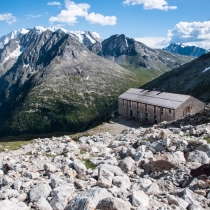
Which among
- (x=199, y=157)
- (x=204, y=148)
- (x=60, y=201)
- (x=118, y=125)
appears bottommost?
(x=118, y=125)

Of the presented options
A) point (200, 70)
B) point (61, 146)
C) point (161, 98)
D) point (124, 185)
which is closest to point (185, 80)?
point (200, 70)

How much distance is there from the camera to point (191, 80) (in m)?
136

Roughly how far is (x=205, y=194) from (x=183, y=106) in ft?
179

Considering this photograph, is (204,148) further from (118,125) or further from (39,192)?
(118,125)

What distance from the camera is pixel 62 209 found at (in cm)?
942

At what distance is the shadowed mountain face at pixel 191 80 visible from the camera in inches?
4685

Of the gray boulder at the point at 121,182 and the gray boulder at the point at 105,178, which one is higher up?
the gray boulder at the point at 105,178

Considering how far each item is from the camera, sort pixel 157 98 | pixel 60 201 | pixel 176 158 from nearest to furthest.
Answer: pixel 60 201, pixel 176 158, pixel 157 98

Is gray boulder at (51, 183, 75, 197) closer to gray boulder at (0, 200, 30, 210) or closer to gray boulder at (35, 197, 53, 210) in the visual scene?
gray boulder at (35, 197, 53, 210)

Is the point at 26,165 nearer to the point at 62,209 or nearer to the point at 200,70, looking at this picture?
the point at 62,209

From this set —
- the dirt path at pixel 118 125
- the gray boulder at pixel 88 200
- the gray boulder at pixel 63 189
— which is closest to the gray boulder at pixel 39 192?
the gray boulder at pixel 63 189

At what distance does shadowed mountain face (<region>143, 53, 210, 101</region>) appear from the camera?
11900cm

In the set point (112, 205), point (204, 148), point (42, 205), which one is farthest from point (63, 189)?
point (204, 148)

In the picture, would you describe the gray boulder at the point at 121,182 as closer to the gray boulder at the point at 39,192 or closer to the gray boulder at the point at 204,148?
the gray boulder at the point at 39,192
